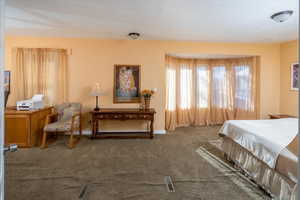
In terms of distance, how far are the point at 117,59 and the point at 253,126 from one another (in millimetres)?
3273

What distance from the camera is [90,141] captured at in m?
3.81

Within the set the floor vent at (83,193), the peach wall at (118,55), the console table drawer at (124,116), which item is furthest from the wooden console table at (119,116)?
the floor vent at (83,193)

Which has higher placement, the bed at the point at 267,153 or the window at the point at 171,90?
the window at the point at 171,90

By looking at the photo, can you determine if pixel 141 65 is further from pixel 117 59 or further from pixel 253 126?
pixel 253 126

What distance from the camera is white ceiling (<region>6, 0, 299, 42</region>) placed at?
2488 millimetres

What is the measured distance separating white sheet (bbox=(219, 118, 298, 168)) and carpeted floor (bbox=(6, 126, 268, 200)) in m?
0.51

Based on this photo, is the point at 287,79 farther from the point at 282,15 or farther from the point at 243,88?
the point at 282,15

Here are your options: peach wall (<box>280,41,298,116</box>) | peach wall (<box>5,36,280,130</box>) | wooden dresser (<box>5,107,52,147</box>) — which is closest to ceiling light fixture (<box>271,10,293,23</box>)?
peach wall (<box>5,36,280,130</box>)

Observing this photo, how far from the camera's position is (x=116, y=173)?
2.45 meters

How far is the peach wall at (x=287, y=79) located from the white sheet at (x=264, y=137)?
205 cm

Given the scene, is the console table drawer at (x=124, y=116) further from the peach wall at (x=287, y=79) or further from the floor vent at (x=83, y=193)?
the peach wall at (x=287, y=79)

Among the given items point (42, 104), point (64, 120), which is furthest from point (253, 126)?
point (42, 104)

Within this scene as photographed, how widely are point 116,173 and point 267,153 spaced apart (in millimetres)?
1927

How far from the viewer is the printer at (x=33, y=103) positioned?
3539 mm
